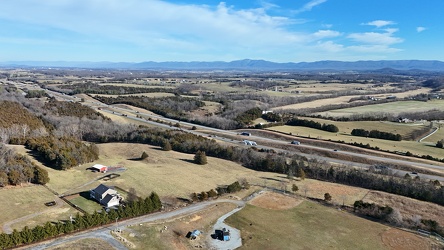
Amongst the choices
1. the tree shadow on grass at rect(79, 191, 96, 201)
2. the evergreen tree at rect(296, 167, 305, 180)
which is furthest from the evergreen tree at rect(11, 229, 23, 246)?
the evergreen tree at rect(296, 167, 305, 180)

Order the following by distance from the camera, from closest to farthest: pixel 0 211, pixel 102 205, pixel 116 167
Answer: pixel 0 211 → pixel 102 205 → pixel 116 167

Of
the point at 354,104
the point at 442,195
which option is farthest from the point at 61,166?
the point at 354,104

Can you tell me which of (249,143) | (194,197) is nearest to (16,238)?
(194,197)

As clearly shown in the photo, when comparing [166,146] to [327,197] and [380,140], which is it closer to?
[327,197]

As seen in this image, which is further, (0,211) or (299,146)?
(299,146)

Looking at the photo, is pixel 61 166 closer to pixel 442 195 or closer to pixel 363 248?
pixel 363 248

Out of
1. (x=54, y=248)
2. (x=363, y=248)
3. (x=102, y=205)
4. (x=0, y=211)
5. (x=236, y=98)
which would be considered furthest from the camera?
(x=236, y=98)

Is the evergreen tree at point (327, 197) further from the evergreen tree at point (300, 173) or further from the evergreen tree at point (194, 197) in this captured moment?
the evergreen tree at point (194, 197)
